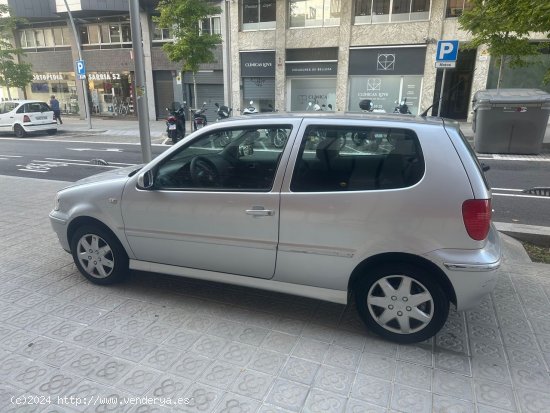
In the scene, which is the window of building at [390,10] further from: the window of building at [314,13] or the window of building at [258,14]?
the window of building at [258,14]

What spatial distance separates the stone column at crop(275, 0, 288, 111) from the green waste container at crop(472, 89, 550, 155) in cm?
1102

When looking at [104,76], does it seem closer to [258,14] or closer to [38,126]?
[38,126]

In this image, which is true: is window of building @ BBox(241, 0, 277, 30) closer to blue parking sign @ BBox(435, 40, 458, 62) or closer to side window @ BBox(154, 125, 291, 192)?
blue parking sign @ BBox(435, 40, 458, 62)

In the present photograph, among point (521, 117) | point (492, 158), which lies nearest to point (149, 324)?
point (492, 158)

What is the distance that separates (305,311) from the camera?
357cm

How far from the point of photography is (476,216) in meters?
2.74

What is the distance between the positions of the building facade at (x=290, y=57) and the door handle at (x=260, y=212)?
577 inches

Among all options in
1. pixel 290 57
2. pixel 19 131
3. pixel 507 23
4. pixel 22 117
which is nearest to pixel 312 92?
pixel 290 57

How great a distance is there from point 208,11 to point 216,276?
1518 cm

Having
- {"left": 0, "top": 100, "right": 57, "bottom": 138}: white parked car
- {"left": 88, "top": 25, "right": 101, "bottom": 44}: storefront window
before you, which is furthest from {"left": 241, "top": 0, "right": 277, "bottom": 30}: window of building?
{"left": 0, "top": 100, "right": 57, "bottom": 138}: white parked car

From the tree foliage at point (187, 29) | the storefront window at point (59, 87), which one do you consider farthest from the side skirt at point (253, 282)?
the storefront window at point (59, 87)

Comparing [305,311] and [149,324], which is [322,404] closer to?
[305,311]

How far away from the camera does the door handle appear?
315 cm

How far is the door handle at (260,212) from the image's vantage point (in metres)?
3.15
